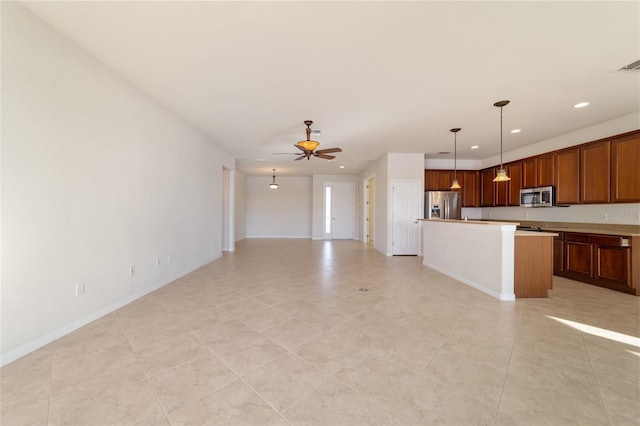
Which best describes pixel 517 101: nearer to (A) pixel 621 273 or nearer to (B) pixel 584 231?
(B) pixel 584 231

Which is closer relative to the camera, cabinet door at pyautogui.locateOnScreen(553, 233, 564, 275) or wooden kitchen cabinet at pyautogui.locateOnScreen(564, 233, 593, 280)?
wooden kitchen cabinet at pyautogui.locateOnScreen(564, 233, 593, 280)

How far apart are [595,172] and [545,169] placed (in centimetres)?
92

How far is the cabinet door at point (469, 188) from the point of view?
7227 mm

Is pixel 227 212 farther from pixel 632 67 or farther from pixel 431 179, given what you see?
pixel 632 67

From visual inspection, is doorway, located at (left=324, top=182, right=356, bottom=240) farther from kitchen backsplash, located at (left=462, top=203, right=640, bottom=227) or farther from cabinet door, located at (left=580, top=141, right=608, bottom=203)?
cabinet door, located at (left=580, top=141, right=608, bottom=203)

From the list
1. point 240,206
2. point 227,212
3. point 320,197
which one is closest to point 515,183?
point 320,197

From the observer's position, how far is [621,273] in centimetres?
373

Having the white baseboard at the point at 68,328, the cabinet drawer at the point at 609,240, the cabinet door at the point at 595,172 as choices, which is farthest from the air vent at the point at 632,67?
the white baseboard at the point at 68,328

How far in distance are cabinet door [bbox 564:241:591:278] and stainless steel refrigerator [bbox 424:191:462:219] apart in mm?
2514

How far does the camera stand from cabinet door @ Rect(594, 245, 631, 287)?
368cm

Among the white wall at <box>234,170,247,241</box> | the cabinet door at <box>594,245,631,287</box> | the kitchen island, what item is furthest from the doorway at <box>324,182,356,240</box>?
the cabinet door at <box>594,245,631,287</box>

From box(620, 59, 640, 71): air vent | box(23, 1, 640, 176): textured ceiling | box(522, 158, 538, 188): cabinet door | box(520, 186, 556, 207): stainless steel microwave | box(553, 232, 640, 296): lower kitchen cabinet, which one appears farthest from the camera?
box(522, 158, 538, 188): cabinet door

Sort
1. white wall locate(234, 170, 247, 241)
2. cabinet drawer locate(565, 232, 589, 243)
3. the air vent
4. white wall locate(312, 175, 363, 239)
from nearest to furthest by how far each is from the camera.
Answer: the air vent < cabinet drawer locate(565, 232, 589, 243) < white wall locate(234, 170, 247, 241) < white wall locate(312, 175, 363, 239)

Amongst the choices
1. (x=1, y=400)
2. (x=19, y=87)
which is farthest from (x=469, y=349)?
(x=19, y=87)
